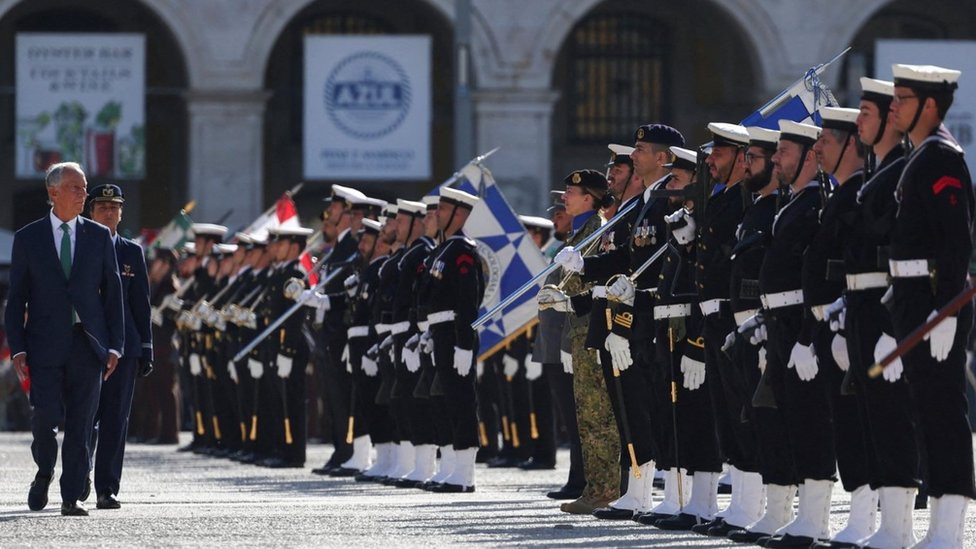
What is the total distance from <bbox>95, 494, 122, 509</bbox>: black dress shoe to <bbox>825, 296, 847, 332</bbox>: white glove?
443 cm

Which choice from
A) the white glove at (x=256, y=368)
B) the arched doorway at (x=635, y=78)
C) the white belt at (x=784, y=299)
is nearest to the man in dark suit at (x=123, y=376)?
the white belt at (x=784, y=299)

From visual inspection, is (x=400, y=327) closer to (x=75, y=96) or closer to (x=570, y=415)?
(x=570, y=415)

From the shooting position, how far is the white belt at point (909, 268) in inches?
336

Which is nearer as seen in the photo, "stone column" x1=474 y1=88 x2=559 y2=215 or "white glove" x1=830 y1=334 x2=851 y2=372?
"white glove" x1=830 y1=334 x2=851 y2=372

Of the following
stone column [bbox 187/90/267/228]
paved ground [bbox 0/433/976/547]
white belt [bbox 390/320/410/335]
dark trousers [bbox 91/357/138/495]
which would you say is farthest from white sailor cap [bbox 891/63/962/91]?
stone column [bbox 187/90/267/228]

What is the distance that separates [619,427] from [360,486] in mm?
3916

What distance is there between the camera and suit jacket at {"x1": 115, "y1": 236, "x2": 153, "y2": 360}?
12008mm

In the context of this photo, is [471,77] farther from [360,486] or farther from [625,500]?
[625,500]

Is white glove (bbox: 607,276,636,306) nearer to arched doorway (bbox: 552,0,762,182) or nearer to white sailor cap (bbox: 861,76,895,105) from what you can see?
white sailor cap (bbox: 861,76,895,105)

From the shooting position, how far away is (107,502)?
Answer: 12.0 meters

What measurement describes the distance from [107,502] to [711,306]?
3523 mm

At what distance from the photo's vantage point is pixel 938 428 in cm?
858

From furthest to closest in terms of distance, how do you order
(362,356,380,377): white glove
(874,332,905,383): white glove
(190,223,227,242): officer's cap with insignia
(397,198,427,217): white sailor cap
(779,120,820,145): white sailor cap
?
(190,223,227,242): officer's cap with insignia, (362,356,380,377): white glove, (397,198,427,217): white sailor cap, (779,120,820,145): white sailor cap, (874,332,905,383): white glove

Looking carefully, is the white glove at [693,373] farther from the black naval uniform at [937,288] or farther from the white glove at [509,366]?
the white glove at [509,366]
